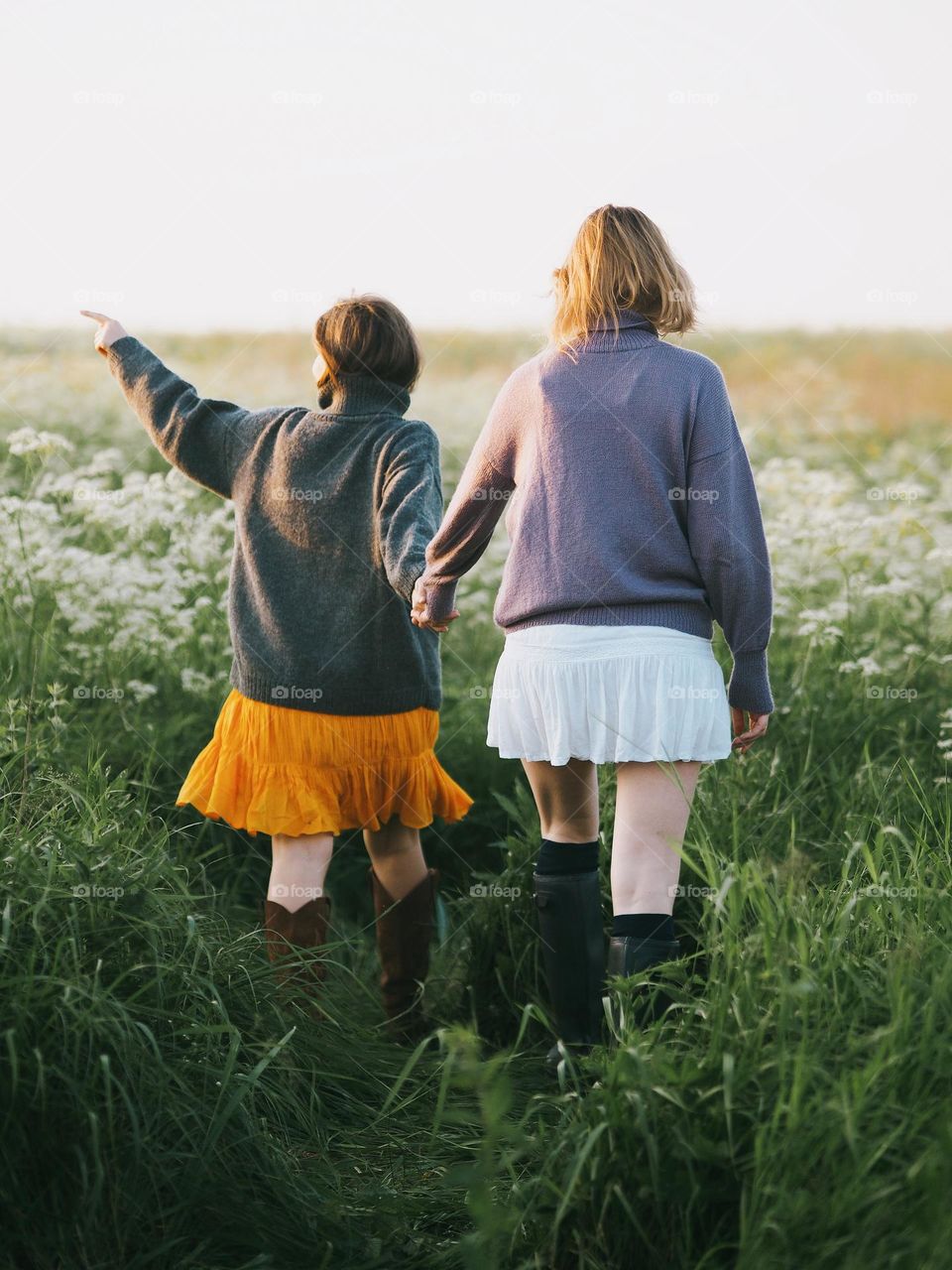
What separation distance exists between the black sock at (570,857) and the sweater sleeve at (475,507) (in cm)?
53

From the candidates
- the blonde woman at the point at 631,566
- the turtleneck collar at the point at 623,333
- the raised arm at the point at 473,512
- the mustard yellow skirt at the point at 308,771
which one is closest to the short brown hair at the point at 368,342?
the raised arm at the point at 473,512

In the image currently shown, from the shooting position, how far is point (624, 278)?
2.62 m

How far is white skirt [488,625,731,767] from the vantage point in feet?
8.24

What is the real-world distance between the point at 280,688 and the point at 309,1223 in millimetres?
1316

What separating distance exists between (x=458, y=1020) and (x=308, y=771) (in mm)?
648

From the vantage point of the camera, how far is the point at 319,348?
3.18m

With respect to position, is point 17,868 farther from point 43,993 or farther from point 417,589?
point 417,589

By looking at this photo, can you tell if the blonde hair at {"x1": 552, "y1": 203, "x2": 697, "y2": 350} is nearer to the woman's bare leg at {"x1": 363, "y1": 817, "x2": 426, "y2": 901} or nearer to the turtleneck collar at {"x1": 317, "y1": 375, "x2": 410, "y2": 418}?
the turtleneck collar at {"x1": 317, "y1": 375, "x2": 410, "y2": 418}

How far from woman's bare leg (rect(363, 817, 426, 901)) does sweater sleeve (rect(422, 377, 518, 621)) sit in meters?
0.60

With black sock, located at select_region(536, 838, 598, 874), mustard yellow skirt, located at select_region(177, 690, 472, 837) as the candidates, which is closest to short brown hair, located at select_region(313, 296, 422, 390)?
mustard yellow skirt, located at select_region(177, 690, 472, 837)

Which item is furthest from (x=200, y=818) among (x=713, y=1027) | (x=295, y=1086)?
(x=713, y=1027)
